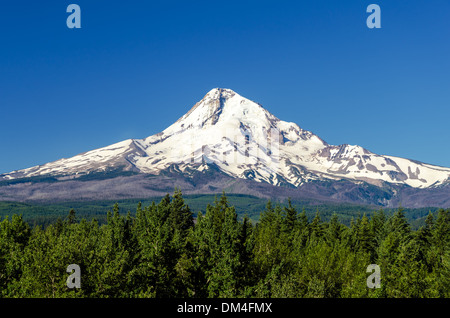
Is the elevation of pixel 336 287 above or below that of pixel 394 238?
below

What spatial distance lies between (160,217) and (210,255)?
2414cm

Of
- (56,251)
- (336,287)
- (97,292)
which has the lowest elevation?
(336,287)

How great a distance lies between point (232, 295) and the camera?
4894cm

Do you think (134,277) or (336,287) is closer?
(134,277)

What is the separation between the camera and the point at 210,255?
185ft

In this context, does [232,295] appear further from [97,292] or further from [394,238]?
[394,238]
